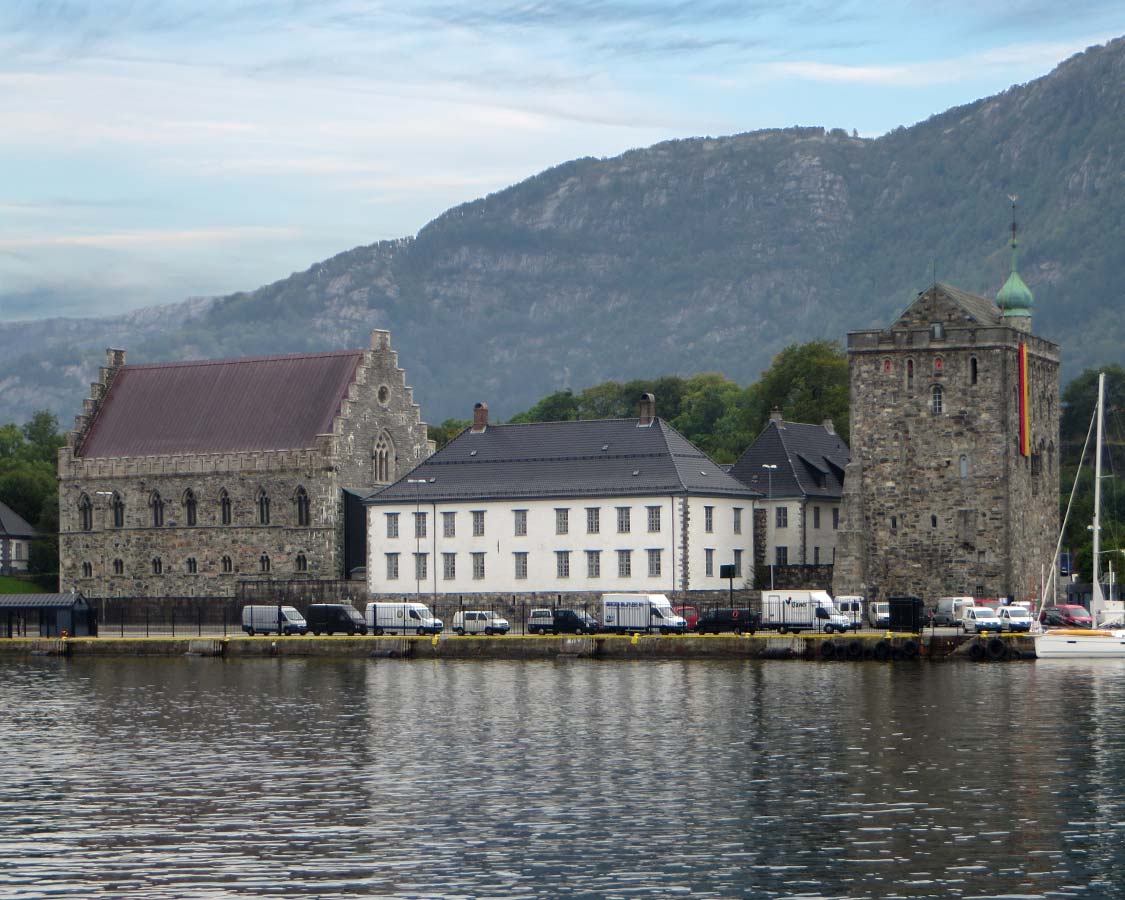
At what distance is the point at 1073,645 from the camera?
311 ft

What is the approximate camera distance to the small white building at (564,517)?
383 feet

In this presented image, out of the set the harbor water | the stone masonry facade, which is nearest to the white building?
the stone masonry facade

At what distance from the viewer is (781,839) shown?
40781 mm

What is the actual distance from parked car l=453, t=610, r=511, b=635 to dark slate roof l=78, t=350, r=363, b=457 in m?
29.0

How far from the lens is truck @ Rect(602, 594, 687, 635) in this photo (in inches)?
4043

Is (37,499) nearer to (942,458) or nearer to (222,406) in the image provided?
(222,406)

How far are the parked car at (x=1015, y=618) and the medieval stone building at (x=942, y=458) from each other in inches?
332

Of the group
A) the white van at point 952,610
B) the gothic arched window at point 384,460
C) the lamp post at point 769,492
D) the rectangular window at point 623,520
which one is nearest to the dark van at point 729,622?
the white van at point 952,610

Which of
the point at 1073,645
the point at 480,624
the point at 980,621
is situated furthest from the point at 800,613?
the point at 480,624

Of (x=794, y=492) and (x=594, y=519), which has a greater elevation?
(x=794, y=492)

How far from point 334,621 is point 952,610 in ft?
105

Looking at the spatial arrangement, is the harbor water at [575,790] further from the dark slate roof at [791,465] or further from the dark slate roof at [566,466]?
the dark slate roof at [791,465]

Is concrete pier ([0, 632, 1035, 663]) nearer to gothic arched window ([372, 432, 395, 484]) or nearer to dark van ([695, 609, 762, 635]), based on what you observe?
dark van ([695, 609, 762, 635])

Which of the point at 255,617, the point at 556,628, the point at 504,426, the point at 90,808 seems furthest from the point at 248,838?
the point at 504,426
